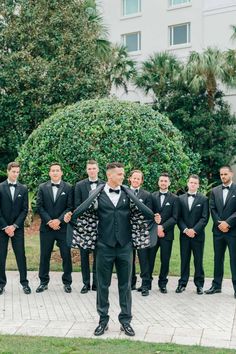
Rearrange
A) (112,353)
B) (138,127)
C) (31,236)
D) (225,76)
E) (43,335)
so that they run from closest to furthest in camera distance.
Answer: (112,353) → (43,335) → (138,127) → (31,236) → (225,76)

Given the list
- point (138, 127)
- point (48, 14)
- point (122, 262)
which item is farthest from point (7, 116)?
point (122, 262)

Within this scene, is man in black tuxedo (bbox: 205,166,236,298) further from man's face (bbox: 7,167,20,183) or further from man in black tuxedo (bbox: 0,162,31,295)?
man's face (bbox: 7,167,20,183)

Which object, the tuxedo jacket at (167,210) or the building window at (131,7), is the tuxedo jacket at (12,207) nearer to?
the tuxedo jacket at (167,210)

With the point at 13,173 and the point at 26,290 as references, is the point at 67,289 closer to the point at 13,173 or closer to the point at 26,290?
the point at 26,290

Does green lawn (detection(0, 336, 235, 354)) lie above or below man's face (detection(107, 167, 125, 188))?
below

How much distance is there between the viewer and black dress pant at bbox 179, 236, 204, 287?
29.6 feet

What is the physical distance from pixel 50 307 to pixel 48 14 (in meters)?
A: 13.6

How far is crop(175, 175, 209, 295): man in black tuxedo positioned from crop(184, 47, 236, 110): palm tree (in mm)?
15886

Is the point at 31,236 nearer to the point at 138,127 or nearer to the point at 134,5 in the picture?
the point at 138,127

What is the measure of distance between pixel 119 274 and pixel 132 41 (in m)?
26.2

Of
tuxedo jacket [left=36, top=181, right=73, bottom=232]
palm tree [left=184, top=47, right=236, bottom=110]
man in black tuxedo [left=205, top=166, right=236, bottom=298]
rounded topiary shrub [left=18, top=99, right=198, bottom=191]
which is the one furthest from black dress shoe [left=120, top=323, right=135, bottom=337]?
palm tree [left=184, top=47, right=236, bottom=110]

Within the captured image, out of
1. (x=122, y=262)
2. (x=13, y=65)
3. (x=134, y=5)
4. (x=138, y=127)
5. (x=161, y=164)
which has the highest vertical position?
(x=134, y=5)

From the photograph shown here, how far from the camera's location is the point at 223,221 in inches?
346

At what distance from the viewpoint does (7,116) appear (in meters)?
19.2
